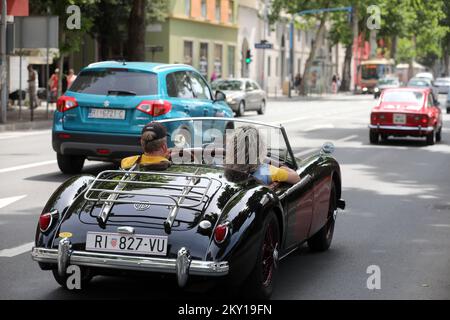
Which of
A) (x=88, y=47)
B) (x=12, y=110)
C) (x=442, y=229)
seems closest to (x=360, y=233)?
(x=442, y=229)

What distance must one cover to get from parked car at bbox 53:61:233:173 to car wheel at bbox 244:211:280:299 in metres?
7.50

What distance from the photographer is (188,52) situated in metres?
60.8

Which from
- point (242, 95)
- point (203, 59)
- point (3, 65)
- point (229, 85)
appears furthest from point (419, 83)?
point (3, 65)

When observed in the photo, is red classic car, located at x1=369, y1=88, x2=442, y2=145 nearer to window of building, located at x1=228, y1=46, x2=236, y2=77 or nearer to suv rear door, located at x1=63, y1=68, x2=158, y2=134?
suv rear door, located at x1=63, y1=68, x2=158, y2=134

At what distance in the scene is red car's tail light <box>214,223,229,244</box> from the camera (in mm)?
6125

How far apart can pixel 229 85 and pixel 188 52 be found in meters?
21.8

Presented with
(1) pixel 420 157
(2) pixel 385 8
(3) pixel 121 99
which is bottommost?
(1) pixel 420 157

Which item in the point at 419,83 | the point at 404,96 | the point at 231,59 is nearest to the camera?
the point at 404,96

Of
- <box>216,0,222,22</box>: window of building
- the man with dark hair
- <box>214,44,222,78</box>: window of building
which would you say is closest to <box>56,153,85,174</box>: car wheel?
the man with dark hair

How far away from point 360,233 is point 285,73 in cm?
7452

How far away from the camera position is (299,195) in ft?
24.8

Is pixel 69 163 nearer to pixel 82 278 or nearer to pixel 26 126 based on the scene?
pixel 82 278
